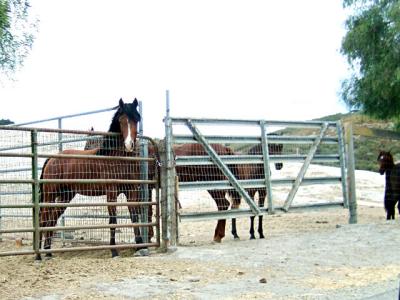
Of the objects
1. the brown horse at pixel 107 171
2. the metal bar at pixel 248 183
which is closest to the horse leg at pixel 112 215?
the brown horse at pixel 107 171

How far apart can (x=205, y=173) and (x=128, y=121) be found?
80.9 inches

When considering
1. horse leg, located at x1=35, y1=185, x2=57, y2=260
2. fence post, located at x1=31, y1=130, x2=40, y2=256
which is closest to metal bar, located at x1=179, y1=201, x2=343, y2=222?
horse leg, located at x1=35, y1=185, x2=57, y2=260

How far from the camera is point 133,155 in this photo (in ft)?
32.9

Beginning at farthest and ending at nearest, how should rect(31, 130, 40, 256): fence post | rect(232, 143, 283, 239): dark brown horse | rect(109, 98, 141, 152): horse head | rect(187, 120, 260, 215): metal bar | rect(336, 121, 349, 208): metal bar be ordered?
rect(336, 121, 349, 208): metal bar < rect(232, 143, 283, 239): dark brown horse < rect(187, 120, 260, 215): metal bar < rect(109, 98, 141, 152): horse head < rect(31, 130, 40, 256): fence post

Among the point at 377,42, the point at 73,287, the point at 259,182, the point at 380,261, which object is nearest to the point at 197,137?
the point at 259,182

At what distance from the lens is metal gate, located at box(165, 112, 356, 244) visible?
10.5 metres

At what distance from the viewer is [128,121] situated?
9547mm

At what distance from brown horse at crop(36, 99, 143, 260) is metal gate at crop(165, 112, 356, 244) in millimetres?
695

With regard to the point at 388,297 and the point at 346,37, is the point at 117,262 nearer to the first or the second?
the point at 388,297

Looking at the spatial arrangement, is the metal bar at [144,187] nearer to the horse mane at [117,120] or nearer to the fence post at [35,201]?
the horse mane at [117,120]

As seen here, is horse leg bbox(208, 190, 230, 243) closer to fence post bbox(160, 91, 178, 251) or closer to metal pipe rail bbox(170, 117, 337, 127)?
metal pipe rail bbox(170, 117, 337, 127)

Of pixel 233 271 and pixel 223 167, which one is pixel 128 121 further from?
pixel 233 271

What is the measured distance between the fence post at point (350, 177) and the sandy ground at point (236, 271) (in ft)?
5.16

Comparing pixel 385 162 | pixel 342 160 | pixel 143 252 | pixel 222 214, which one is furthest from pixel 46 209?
pixel 385 162
